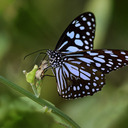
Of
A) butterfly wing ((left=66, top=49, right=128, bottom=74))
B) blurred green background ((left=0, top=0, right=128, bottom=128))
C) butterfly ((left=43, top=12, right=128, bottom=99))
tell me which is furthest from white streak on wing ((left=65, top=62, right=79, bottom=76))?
blurred green background ((left=0, top=0, right=128, bottom=128))

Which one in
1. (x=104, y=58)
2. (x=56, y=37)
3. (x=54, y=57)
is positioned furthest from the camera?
(x=56, y=37)

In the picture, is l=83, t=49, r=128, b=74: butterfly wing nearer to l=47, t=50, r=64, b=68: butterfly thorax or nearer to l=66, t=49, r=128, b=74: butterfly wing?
l=66, t=49, r=128, b=74: butterfly wing

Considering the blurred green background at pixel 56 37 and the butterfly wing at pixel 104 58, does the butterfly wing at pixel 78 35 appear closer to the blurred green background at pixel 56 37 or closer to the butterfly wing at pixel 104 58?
the butterfly wing at pixel 104 58

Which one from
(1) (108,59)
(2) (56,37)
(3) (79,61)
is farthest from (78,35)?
(2) (56,37)

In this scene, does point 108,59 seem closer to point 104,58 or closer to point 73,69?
point 104,58

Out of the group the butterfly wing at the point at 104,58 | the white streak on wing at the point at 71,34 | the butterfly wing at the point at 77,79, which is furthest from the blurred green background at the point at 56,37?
the white streak on wing at the point at 71,34

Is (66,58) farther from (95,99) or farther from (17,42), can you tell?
(17,42)
